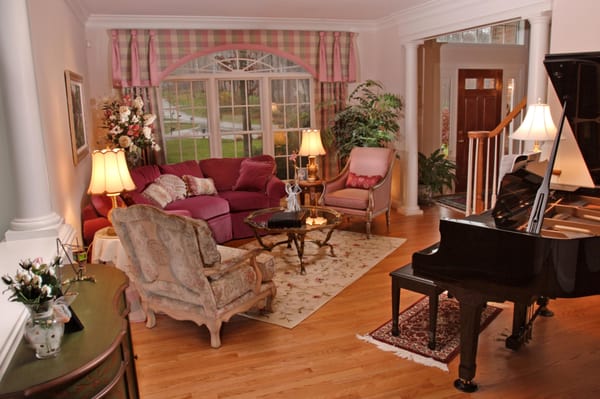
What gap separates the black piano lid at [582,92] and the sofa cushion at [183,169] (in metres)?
4.49

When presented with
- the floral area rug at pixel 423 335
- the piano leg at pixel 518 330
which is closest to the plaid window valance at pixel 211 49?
the floral area rug at pixel 423 335

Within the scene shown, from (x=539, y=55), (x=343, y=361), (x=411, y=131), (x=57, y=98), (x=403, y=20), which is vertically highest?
(x=403, y=20)

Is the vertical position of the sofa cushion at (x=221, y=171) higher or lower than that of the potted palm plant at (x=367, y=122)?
lower

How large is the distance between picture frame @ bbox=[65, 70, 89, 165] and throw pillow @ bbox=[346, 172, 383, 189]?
3227 mm

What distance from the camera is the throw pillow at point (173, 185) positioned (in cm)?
588

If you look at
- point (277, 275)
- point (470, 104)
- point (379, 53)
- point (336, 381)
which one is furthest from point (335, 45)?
point (336, 381)

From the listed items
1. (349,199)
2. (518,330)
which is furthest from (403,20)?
(518,330)

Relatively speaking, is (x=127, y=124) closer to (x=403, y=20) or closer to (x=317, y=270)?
(x=317, y=270)

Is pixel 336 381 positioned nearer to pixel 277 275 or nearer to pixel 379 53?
pixel 277 275

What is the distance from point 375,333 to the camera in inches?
140

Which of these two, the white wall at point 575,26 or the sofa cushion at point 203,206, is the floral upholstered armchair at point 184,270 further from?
the white wall at point 575,26

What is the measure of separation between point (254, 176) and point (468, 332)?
4019 millimetres

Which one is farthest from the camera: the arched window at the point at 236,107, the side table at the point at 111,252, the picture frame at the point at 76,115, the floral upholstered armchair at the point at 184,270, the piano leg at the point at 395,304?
the arched window at the point at 236,107

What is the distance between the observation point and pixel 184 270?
3.29m
